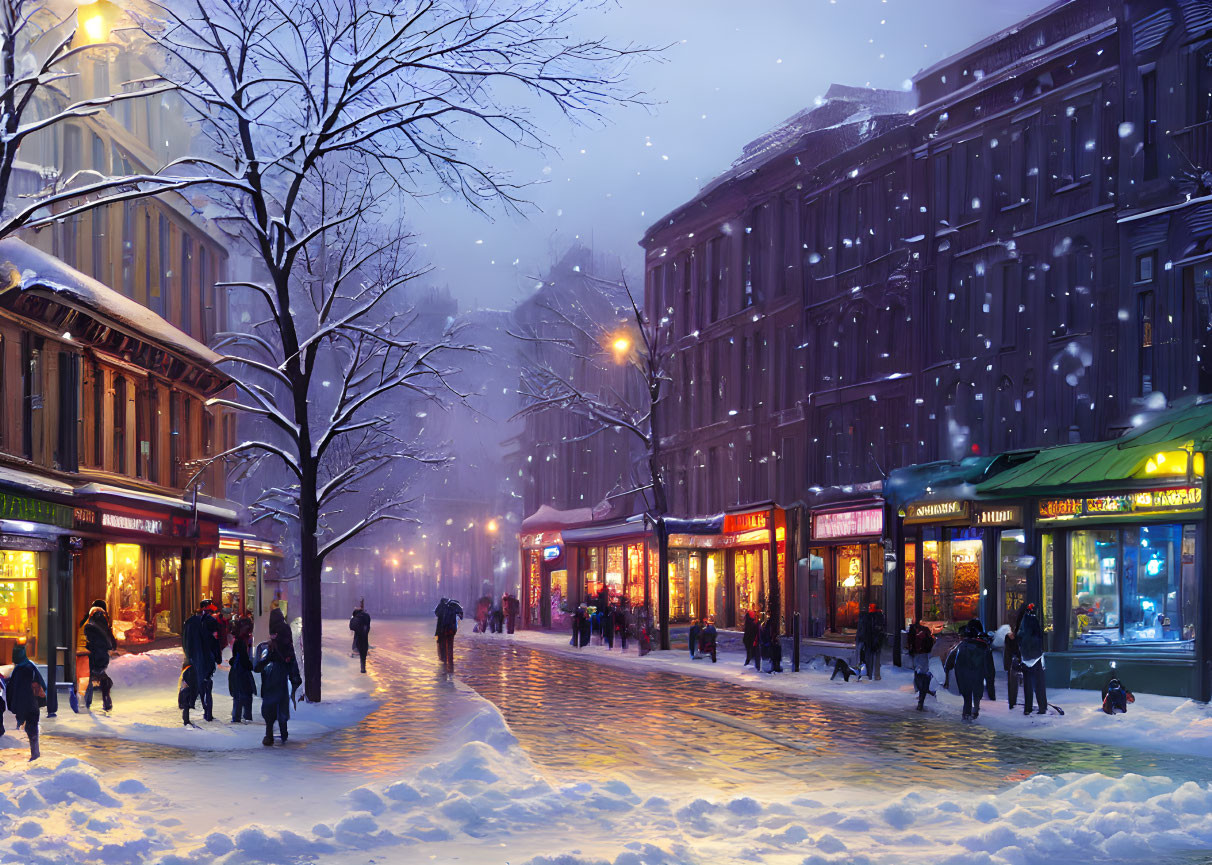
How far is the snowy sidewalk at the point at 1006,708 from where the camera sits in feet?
60.2

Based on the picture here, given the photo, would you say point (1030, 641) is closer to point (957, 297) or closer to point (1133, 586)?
point (1133, 586)

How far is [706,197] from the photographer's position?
51562 millimetres

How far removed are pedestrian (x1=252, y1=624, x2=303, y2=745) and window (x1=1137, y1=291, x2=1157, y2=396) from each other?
719 inches

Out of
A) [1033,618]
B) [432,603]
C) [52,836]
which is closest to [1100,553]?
[1033,618]

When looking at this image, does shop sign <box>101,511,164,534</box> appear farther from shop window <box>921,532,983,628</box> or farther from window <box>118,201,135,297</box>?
shop window <box>921,532,983,628</box>

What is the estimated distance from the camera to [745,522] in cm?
4459

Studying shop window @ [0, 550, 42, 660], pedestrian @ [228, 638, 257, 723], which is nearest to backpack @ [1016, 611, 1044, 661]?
pedestrian @ [228, 638, 257, 723]

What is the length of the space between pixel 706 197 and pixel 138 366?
24.4m

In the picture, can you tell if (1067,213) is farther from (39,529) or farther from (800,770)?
(39,529)

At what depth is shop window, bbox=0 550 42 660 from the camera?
24062 mm

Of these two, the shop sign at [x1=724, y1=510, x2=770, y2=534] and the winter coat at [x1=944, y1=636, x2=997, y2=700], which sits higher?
the shop sign at [x1=724, y1=510, x2=770, y2=534]

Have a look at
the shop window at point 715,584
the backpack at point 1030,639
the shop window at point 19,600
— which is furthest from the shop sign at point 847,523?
the shop window at point 19,600

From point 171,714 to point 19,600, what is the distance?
18.6 ft

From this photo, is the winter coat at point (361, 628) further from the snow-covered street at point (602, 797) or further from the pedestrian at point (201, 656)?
the snow-covered street at point (602, 797)
